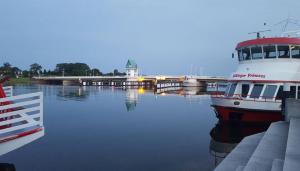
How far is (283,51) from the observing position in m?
23.4

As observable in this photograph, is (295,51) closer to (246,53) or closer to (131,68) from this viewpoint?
(246,53)

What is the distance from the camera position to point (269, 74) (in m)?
22.4

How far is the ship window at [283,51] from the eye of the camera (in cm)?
2323

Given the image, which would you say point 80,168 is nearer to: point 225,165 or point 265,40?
point 225,165

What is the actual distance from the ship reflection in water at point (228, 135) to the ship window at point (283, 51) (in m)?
5.43

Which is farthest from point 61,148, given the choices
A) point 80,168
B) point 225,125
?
point 225,125

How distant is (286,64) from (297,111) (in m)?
8.94

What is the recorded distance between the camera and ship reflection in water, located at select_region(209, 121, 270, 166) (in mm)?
16188

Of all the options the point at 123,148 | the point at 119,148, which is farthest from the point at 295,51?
the point at 119,148

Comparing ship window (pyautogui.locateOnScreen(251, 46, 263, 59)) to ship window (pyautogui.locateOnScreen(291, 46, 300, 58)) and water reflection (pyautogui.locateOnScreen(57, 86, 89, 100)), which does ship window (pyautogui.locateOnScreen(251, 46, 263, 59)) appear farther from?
water reflection (pyautogui.locateOnScreen(57, 86, 89, 100))

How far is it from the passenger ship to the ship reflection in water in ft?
1.79

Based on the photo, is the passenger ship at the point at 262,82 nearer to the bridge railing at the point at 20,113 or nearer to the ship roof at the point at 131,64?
the bridge railing at the point at 20,113

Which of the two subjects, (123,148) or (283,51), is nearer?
(123,148)

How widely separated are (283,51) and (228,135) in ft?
26.1
